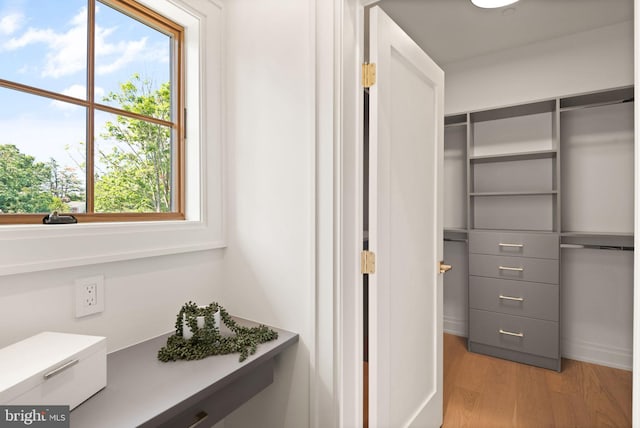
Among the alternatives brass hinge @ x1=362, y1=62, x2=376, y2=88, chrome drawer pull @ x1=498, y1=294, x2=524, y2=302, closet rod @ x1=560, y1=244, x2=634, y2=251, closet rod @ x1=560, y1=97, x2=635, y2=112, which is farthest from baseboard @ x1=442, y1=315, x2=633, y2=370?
brass hinge @ x1=362, y1=62, x2=376, y2=88

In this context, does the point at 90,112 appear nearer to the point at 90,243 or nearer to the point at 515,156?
the point at 90,243

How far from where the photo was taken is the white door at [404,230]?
1.32 metres

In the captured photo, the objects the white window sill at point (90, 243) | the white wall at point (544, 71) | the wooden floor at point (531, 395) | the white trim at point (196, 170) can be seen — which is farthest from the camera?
the white wall at point (544, 71)

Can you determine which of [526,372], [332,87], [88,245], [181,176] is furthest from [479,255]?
[88,245]

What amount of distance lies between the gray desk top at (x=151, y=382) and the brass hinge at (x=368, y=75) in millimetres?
990

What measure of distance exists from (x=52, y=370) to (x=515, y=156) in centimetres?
302

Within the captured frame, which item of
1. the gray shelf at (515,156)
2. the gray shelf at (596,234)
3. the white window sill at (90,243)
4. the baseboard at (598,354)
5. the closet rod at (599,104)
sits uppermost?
the closet rod at (599,104)

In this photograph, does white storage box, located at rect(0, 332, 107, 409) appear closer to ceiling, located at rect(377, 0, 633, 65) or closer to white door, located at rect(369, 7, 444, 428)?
white door, located at rect(369, 7, 444, 428)

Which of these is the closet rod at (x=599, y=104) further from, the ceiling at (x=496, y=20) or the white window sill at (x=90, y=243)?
the white window sill at (x=90, y=243)

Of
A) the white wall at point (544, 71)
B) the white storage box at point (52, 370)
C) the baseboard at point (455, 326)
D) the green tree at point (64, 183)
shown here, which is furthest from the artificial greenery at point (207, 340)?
the white wall at point (544, 71)

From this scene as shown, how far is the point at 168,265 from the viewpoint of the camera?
1.36 metres

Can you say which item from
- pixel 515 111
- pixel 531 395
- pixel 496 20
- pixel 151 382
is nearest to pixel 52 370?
pixel 151 382

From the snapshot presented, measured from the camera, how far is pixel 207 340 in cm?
120

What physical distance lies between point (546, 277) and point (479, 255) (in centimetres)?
46
